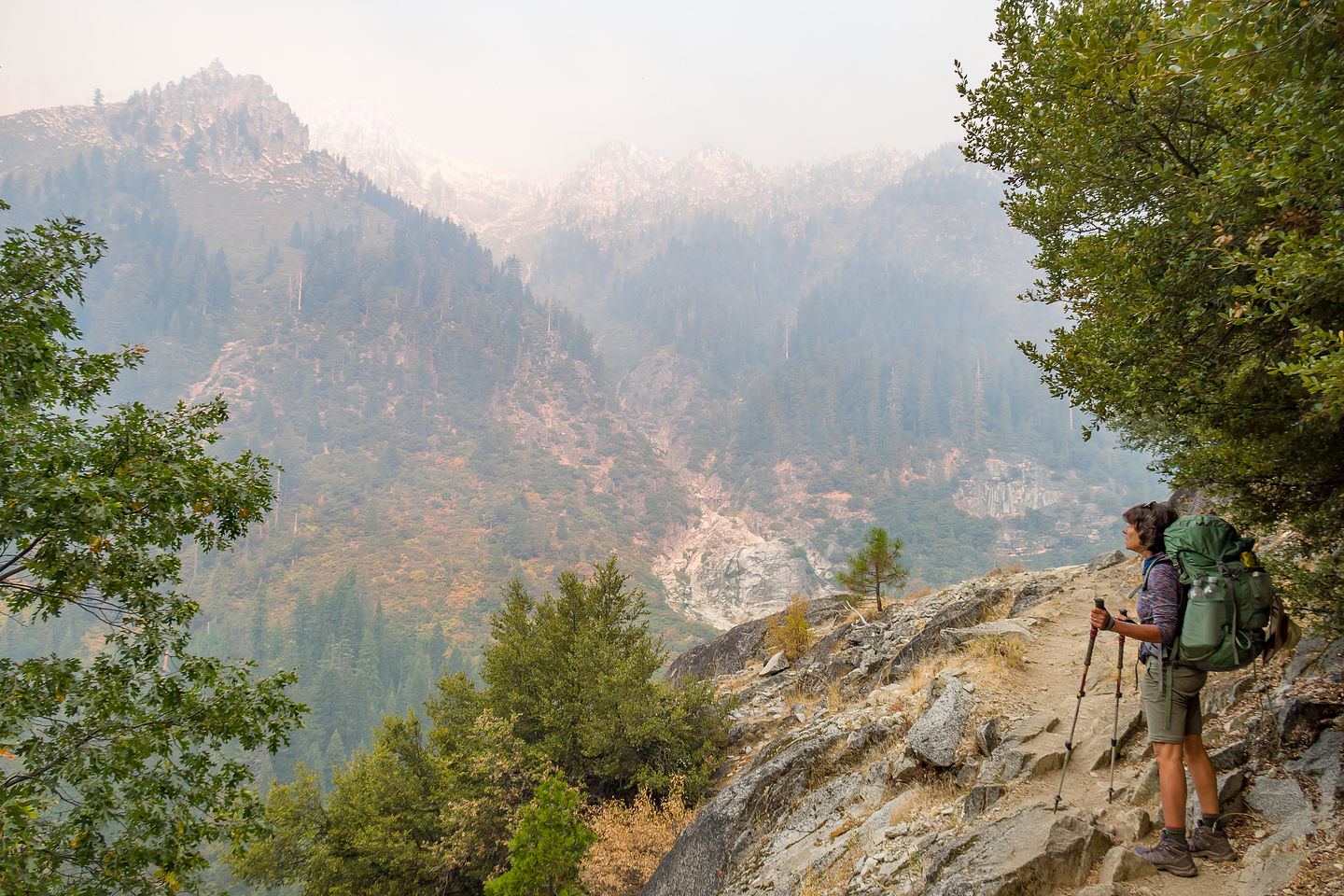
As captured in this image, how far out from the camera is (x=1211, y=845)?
4367 mm

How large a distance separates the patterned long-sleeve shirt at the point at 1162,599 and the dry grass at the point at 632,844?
11035mm

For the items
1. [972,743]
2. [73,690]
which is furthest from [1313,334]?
[73,690]

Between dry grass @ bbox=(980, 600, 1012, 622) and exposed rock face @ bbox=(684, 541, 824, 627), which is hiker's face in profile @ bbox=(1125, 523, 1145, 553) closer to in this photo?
Answer: dry grass @ bbox=(980, 600, 1012, 622)

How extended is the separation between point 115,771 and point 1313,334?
11.1m

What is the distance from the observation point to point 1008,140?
32.7 ft

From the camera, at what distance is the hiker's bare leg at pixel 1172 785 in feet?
14.6

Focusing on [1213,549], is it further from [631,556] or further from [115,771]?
[631,556]

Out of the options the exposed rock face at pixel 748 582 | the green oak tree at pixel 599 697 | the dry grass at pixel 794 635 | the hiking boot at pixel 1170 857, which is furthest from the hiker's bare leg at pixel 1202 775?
the exposed rock face at pixel 748 582

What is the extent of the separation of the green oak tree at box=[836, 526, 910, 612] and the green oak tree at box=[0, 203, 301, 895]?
77.1 feet

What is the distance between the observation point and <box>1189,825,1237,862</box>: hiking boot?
14.1 feet

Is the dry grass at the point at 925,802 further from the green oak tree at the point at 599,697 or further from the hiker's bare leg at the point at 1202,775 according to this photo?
the green oak tree at the point at 599,697

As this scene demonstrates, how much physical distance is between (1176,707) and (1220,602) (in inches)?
36.3

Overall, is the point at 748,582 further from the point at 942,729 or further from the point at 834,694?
the point at 942,729

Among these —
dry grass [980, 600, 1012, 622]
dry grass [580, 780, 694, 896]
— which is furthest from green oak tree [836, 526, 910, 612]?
dry grass [580, 780, 694, 896]
